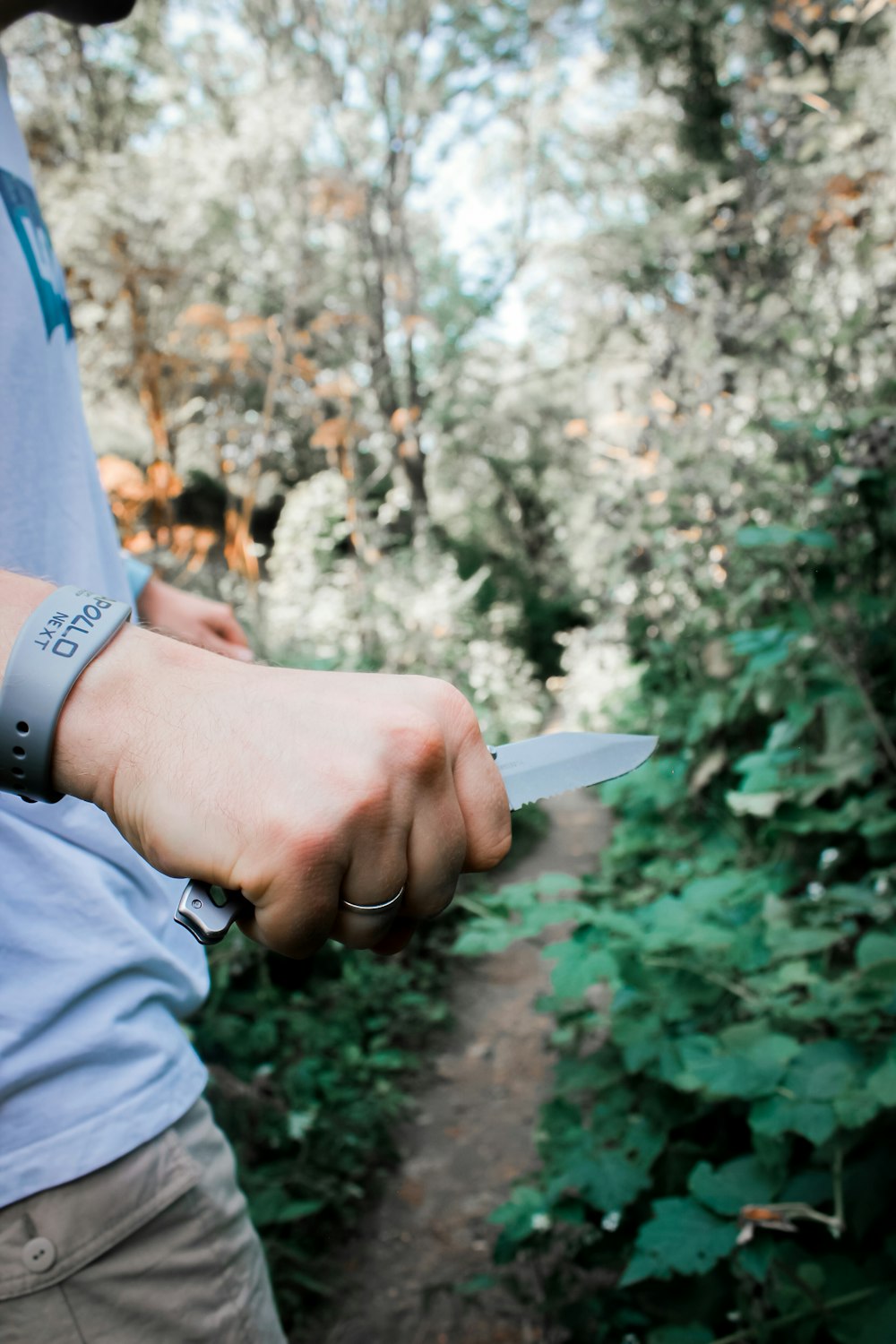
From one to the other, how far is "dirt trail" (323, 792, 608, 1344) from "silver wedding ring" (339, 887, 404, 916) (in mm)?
2136

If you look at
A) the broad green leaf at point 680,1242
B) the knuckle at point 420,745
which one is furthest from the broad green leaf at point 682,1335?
the knuckle at point 420,745

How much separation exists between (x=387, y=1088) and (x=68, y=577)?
2.85 m

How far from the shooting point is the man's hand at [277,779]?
58 centimetres

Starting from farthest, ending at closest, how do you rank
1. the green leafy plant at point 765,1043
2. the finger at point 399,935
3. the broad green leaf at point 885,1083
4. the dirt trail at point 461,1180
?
the dirt trail at point 461,1180
the green leafy plant at point 765,1043
the broad green leaf at point 885,1083
the finger at point 399,935

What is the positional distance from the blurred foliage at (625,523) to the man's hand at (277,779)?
1089 millimetres

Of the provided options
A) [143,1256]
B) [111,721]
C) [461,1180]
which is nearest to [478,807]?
[111,721]

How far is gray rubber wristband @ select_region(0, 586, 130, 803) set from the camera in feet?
1.99

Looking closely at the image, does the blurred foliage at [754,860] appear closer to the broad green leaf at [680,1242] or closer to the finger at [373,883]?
the broad green leaf at [680,1242]

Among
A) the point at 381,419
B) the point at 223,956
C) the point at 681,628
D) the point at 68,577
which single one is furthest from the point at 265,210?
the point at 68,577

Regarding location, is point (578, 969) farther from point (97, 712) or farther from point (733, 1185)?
point (97, 712)

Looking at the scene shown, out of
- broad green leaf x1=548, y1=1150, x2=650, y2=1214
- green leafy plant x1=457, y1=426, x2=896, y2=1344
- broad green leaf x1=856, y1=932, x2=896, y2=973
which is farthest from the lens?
broad green leaf x1=548, y1=1150, x2=650, y2=1214

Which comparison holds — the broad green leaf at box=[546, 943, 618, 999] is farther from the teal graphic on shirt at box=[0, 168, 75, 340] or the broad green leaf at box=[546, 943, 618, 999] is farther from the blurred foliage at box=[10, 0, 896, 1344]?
the teal graphic on shirt at box=[0, 168, 75, 340]

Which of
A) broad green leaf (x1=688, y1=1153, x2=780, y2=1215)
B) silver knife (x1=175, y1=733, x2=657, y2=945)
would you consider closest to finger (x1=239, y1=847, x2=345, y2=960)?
silver knife (x1=175, y1=733, x2=657, y2=945)

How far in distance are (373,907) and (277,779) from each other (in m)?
0.12
